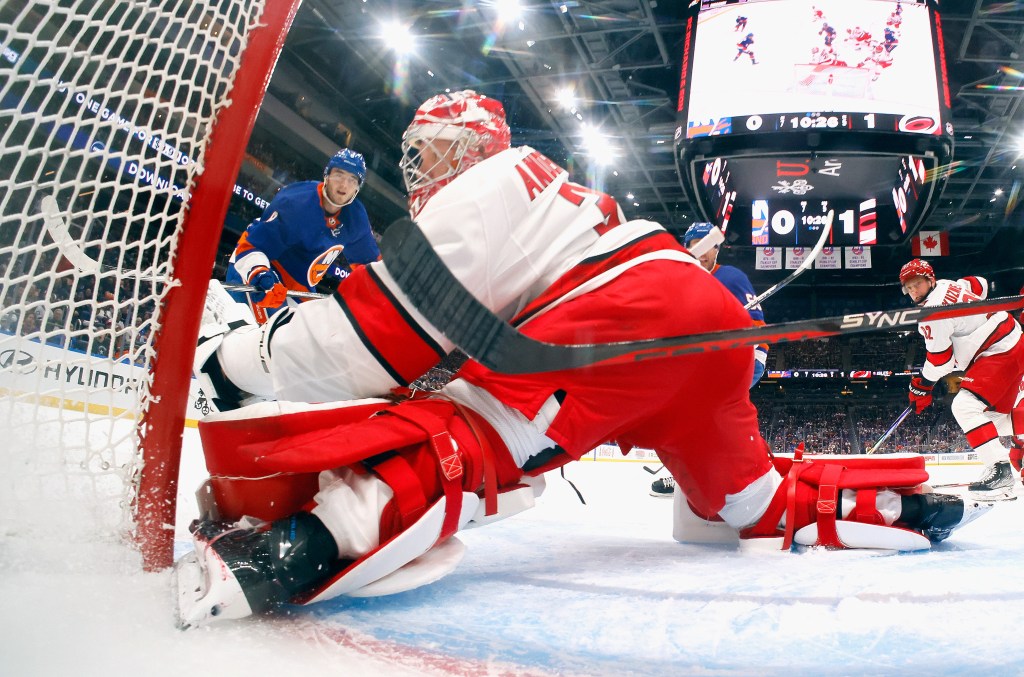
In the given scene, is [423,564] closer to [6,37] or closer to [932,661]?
[932,661]

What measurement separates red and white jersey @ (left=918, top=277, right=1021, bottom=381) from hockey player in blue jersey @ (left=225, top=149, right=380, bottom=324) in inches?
104

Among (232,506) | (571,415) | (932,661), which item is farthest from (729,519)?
(232,506)

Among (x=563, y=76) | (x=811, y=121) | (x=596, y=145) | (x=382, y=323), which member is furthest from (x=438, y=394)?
(x=596, y=145)

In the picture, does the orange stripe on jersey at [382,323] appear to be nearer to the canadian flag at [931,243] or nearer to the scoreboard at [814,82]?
the scoreboard at [814,82]

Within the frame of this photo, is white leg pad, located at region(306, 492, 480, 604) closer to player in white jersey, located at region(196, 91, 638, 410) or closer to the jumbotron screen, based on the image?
player in white jersey, located at region(196, 91, 638, 410)

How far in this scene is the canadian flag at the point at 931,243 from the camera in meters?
13.4

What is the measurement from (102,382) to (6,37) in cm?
44

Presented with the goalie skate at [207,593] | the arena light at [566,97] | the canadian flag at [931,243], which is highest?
the arena light at [566,97]

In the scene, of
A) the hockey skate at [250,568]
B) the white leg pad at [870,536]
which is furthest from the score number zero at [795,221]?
the hockey skate at [250,568]

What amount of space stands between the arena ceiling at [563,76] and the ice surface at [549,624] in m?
8.18

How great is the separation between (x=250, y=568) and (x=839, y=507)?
1.18 metres

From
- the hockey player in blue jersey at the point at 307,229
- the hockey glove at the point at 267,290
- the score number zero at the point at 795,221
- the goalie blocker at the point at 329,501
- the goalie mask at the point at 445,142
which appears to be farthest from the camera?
the score number zero at the point at 795,221

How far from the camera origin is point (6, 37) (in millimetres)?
719

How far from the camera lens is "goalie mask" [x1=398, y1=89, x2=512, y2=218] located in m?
1.11
